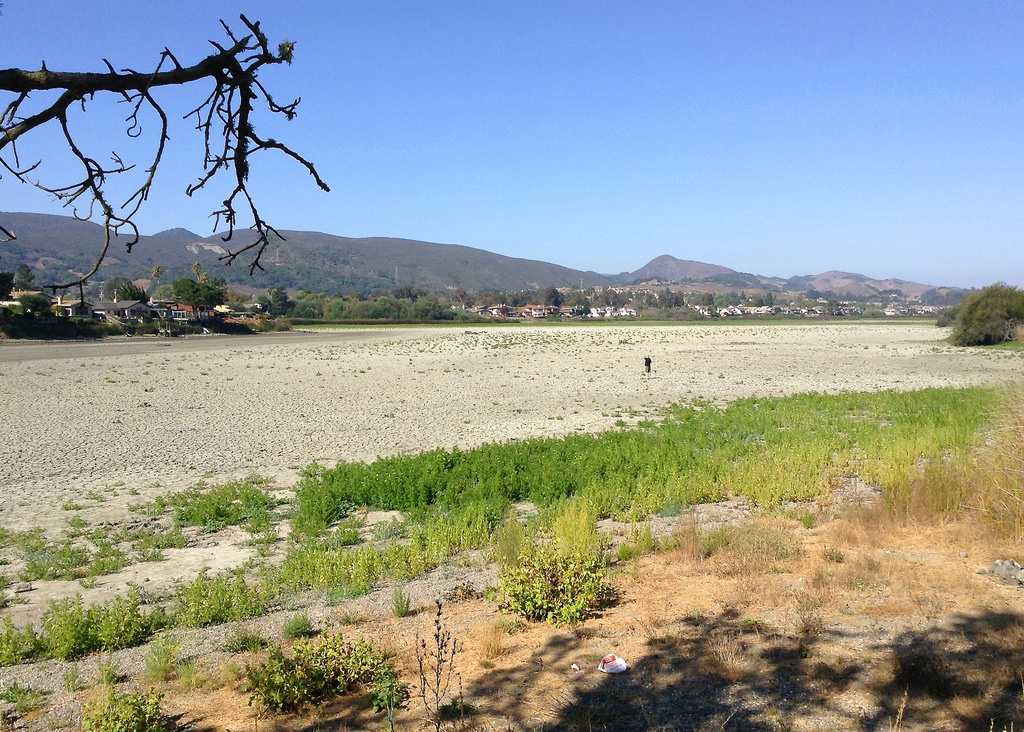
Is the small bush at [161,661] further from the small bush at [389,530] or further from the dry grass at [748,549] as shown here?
the dry grass at [748,549]

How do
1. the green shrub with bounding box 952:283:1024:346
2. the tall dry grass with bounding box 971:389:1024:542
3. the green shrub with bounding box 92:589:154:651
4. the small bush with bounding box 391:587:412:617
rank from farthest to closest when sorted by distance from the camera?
the green shrub with bounding box 952:283:1024:346, the tall dry grass with bounding box 971:389:1024:542, the small bush with bounding box 391:587:412:617, the green shrub with bounding box 92:589:154:651

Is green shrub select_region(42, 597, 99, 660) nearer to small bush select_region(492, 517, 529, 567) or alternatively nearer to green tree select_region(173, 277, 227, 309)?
small bush select_region(492, 517, 529, 567)

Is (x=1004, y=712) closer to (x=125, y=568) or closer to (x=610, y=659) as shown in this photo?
(x=610, y=659)

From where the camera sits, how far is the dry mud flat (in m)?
15.1

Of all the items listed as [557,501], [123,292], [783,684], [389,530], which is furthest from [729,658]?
[123,292]

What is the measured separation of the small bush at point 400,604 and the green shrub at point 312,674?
120cm

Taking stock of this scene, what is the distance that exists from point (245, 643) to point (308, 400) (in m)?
20.8

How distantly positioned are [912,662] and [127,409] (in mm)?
24096

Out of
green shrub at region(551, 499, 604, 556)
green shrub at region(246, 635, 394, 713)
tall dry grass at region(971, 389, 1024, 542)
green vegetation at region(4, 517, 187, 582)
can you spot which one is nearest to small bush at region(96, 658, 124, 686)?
green shrub at region(246, 635, 394, 713)

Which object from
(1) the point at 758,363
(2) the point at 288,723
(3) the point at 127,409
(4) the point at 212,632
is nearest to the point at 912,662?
(2) the point at 288,723

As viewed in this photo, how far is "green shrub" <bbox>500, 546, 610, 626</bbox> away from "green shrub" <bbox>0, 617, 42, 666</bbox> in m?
3.95

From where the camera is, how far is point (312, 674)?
468 centimetres

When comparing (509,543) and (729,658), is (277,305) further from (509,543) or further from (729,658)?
(729,658)

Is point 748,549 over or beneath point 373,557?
over
